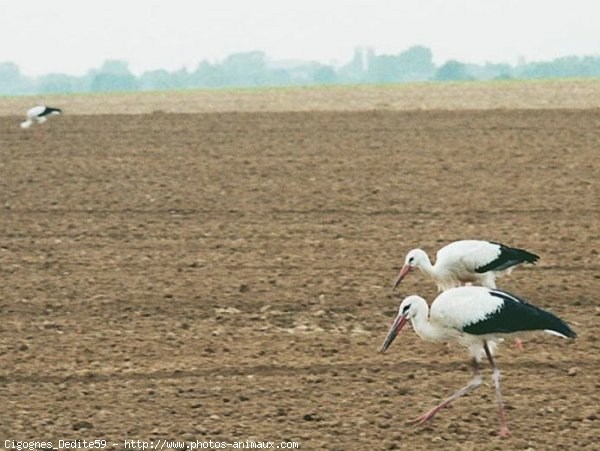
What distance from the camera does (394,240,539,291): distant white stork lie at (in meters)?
11.1

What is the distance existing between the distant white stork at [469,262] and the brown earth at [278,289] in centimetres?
62

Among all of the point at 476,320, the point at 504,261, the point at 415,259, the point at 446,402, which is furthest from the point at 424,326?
the point at 504,261

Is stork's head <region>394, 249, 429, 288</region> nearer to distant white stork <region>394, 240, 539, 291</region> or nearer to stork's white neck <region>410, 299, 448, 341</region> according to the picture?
distant white stork <region>394, 240, 539, 291</region>

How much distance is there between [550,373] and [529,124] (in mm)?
21374

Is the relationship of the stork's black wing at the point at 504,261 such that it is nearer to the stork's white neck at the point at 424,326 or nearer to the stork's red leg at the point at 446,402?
the stork's white neck at the point at 424,326

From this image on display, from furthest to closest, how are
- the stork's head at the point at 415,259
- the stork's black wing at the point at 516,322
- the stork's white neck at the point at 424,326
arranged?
the stork's head at the point at 415,259
the stork's white neck at the point at 424,326
the stork's black wing at the point at 516,322

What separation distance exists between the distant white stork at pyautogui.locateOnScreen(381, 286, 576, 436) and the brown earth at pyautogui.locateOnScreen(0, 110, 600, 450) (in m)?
0.44

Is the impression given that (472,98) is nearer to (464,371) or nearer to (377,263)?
(377,263)

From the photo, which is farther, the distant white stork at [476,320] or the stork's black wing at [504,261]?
the stork's black wing at [504,261]

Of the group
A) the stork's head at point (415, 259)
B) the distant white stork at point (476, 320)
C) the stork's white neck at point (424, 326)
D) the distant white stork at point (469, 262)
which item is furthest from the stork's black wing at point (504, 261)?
the stork's white neck at point (424, 326)

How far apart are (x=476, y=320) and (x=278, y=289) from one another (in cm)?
463

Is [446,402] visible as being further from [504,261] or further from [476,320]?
[504,261]

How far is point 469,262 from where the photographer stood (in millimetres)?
11148

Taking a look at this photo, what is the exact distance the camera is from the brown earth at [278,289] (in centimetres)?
895
